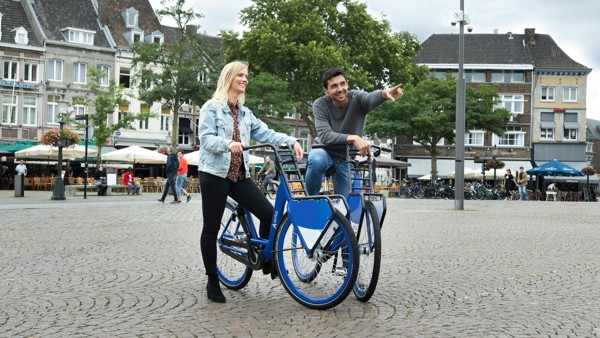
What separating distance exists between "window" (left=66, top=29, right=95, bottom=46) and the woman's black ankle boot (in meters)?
52.7

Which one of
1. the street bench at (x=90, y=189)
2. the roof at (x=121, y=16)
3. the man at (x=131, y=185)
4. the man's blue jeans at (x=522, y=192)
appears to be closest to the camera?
the street bench at (x=90, y=189)

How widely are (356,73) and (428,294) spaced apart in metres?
39.6

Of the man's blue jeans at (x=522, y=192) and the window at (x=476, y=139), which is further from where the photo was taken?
the window at (x=476, y=139)

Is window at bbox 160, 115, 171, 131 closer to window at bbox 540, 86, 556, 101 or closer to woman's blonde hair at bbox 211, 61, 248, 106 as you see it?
Answer: window at bbox 540, 86, 556, 101

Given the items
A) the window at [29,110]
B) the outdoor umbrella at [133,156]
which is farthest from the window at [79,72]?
the outdoor umbrella at [133,156]

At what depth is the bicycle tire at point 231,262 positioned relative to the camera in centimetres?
602

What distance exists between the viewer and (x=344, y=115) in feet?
20.7

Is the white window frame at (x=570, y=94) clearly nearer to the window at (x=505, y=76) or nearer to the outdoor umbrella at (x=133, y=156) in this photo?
the window at (x=505, y=76)

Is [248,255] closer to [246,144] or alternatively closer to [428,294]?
[246,144]

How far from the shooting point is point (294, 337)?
4359 millimetres

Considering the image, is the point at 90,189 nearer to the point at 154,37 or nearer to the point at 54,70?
the point at 54,70

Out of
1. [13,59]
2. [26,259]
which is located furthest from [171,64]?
[26,259]

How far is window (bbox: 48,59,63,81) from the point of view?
177 ft

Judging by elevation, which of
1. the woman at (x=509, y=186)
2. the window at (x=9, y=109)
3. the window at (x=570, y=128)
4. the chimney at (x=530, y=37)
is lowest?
the woman at (x=509, y=186)
